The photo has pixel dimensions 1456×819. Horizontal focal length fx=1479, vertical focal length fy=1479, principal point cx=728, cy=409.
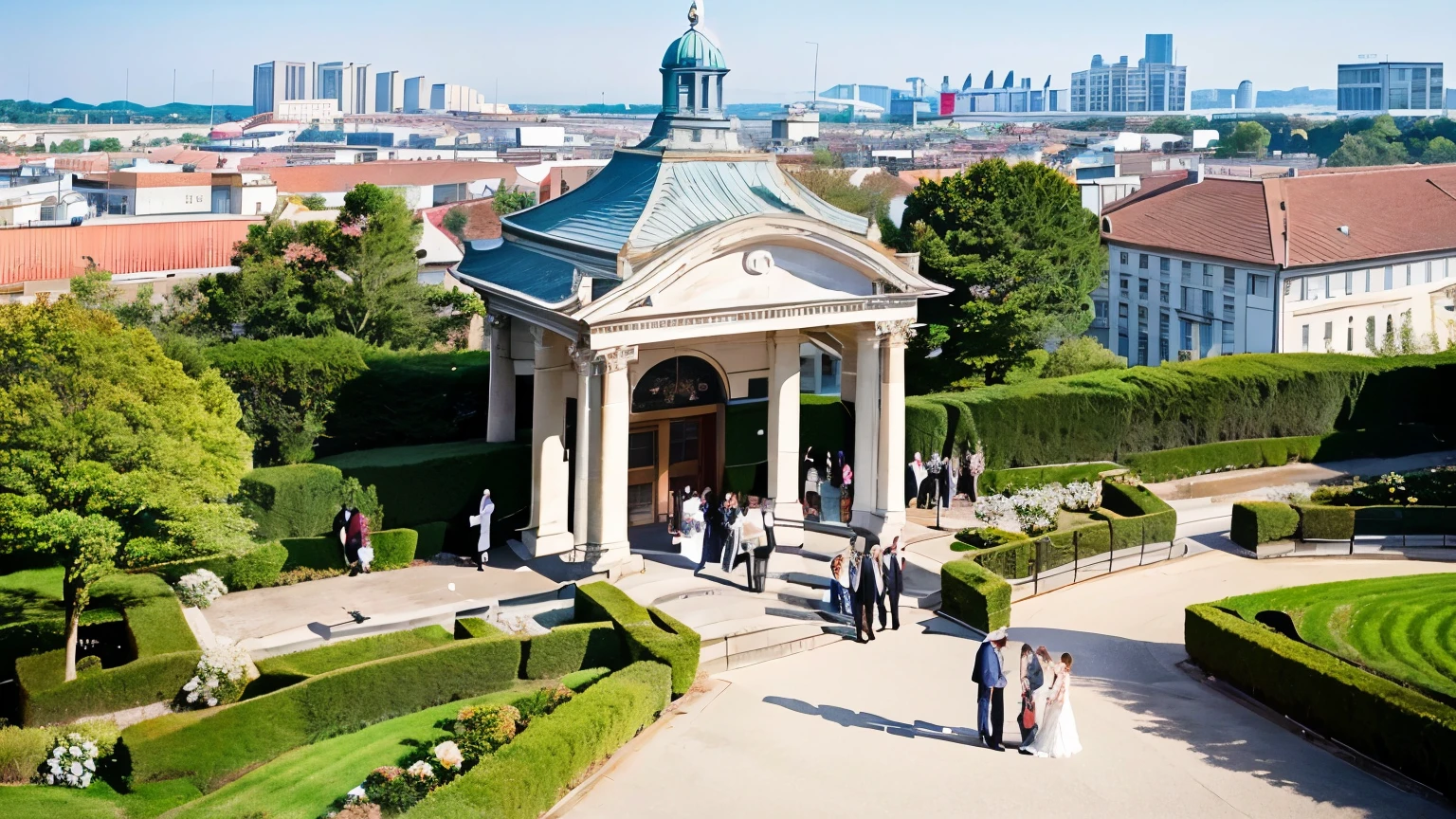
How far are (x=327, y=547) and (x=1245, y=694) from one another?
21.4 m

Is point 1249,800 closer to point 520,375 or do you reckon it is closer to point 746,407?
point 746,407

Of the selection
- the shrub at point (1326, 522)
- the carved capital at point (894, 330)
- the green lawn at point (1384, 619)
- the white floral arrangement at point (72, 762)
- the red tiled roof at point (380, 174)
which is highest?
the red tiled roof at point (380, 174)

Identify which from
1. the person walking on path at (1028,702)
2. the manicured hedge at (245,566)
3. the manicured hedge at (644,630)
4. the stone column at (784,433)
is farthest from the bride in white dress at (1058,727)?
the manicured hedge at (245,566)

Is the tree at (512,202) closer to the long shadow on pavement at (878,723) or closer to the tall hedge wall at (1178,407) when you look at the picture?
the tall hedge wall at (1178,407)

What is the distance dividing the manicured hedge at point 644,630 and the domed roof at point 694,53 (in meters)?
14.6

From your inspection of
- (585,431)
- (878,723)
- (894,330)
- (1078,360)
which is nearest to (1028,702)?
(878,723)

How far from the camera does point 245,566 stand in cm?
3478

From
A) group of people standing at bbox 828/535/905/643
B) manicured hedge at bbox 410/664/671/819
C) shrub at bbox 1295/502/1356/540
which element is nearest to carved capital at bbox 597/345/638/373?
group of people standing at bbox 828/535/905/643

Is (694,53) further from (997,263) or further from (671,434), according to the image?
(997,263)

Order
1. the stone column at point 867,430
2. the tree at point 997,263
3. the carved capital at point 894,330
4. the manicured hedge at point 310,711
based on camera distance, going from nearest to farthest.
Answer: the manicured hedge at point 310,711 < the carved capital at point 894,330 < the stone column at point 867,430 < the tree at point 997,263

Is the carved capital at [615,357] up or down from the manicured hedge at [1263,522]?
up

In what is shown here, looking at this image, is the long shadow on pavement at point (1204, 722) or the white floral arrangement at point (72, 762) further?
the white floral arrangement at point (72, 762)

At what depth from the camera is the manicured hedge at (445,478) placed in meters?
37.9

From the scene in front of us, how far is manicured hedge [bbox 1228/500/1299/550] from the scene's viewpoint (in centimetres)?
4059
